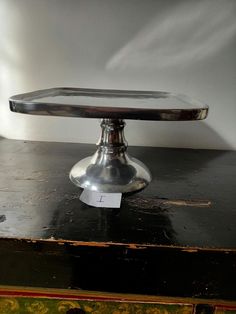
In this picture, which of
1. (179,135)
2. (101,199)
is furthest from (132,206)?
(179,135)

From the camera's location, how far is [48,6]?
75 centimetres

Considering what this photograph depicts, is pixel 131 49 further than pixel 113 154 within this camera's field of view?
Yes

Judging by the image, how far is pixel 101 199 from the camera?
503 mm

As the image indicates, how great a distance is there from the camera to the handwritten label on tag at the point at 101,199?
1.62 feet

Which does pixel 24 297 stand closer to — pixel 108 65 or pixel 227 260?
pixel 227 260

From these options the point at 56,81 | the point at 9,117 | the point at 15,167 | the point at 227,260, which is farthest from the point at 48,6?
the point at 227,260

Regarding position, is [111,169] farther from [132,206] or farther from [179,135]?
[179,135]

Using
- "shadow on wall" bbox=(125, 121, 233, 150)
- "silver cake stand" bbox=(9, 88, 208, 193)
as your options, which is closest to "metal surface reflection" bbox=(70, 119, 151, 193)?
"silver cake stand" bbox=(9, 88, 208, 193)

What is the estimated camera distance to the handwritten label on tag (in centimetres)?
49

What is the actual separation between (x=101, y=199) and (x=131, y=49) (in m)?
0.46

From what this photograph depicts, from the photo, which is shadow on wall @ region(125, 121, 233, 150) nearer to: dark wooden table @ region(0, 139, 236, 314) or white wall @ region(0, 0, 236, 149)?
white wall @ region(0, 0, 236, 149)

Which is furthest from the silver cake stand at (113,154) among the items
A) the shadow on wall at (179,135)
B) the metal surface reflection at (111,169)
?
the shadow on wall at (179,135)

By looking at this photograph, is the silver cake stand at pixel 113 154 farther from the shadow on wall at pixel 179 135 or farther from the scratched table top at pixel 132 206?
the shadow on wall at pixel 179 135

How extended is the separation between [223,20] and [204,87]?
172mm
